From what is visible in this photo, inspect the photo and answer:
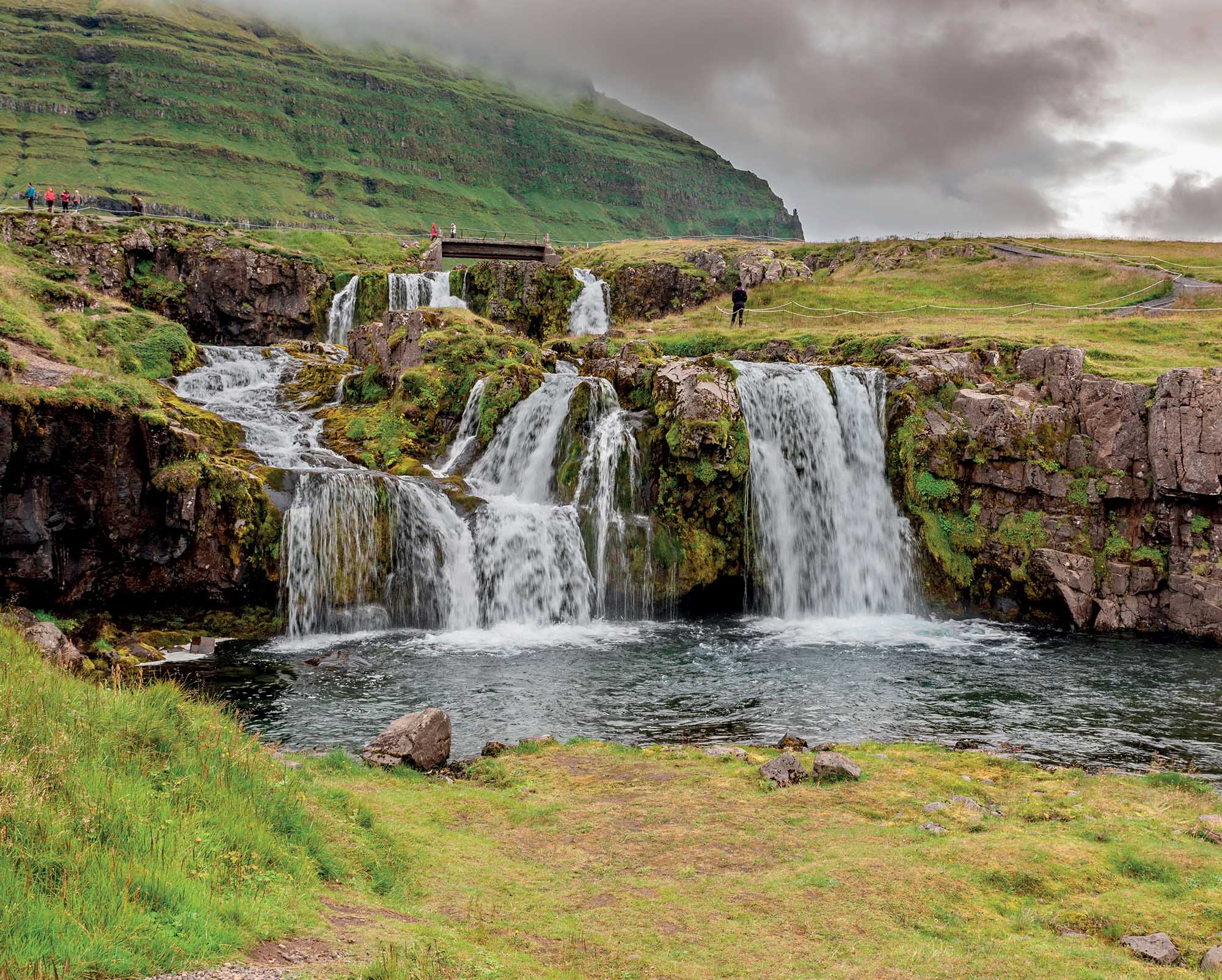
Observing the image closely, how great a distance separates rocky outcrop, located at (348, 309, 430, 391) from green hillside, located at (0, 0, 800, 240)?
93527 millimetres

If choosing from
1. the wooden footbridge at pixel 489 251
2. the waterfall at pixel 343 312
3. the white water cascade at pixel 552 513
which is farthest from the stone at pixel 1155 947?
the wooden footbridge at pixel 489 251

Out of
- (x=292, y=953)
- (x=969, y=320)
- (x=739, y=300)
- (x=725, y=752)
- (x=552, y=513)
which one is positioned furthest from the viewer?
(x=739, y=300)

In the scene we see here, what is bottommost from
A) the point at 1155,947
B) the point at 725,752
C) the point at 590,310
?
the point at 725,752

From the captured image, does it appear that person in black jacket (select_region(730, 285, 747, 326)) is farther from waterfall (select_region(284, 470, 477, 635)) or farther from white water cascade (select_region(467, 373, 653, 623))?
waterfall (select_region(284, 470, 477, 635))

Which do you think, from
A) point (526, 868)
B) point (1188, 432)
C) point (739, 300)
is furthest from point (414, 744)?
point (739, 300)

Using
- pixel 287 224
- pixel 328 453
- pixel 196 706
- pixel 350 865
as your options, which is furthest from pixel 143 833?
pixel 287 224

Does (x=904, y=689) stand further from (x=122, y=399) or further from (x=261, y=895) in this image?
(x=122, y=399)

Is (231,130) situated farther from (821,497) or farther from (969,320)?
(821,497)

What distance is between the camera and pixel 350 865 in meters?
7.96

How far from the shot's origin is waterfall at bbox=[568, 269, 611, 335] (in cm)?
5206

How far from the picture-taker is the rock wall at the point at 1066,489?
2533 cm

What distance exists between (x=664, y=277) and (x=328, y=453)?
1296 inches

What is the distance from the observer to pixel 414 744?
1316 cm

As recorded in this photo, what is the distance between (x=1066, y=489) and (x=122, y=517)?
29.4 metres
